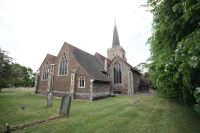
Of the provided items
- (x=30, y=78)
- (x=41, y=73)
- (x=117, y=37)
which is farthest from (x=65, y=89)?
(x=30, y=78)

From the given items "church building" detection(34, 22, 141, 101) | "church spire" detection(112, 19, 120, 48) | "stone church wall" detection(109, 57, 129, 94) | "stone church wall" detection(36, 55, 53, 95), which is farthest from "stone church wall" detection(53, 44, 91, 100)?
"church spire" detection(112, 19, 120, 48)

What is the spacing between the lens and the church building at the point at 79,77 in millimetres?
15391

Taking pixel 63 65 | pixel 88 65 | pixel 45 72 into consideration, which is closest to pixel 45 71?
pixel 45 72

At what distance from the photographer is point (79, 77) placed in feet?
52.4

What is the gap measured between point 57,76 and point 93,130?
16456 millimetres

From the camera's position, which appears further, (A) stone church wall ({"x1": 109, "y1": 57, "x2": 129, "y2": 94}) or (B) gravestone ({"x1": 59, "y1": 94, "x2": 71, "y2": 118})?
(A) stone church wall ({"x1": 109, "y1": 57, "x2": 129, "y2": 94})

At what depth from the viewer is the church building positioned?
15391mm

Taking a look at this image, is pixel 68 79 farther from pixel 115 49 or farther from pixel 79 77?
pixel 115 49

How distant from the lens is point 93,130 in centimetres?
473

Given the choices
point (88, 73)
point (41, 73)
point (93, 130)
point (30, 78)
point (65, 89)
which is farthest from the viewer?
point (30, 78)

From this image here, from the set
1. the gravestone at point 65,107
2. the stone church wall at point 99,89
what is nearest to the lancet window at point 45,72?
the stone church wall at point 99,89

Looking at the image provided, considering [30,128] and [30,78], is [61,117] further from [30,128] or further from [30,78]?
[30,78]

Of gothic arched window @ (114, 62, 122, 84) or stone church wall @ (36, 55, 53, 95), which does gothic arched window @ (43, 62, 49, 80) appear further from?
gothic arched window @ (114, 62, 122, 84)

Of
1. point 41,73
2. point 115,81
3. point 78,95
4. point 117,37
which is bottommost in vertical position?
point 78,95
